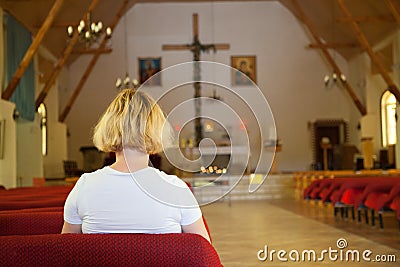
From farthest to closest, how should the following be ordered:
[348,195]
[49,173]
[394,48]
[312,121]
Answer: [312,121], [49,173], [394,48], [348,195]

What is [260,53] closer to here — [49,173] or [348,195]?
[49,173]

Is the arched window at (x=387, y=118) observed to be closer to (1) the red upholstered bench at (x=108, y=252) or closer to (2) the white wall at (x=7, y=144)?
(2) the white wall at (x=7, y=144)

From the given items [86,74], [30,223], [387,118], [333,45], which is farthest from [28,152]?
[30,223]

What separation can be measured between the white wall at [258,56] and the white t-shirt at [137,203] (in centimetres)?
1575

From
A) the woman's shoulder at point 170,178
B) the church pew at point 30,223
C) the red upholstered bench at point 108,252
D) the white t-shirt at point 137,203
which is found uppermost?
the woman's shoulder at point 170,178

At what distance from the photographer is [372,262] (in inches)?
163

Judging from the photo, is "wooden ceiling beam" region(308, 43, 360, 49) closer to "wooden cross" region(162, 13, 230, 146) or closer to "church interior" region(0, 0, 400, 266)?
"church interior" region(0, 0, 400, 266)

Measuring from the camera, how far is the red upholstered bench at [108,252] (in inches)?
56.6

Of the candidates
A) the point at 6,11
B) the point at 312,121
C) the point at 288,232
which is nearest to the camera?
the point at 288,232

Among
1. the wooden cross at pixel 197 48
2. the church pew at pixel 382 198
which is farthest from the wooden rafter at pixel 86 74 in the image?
the church pew at pixel 382 198

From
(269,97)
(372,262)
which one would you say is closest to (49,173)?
(269,97)

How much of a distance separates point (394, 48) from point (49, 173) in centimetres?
888

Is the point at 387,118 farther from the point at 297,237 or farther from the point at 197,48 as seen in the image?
the point at 297,237

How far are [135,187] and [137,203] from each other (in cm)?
5
